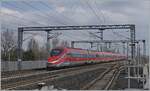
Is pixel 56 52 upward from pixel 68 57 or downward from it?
upward

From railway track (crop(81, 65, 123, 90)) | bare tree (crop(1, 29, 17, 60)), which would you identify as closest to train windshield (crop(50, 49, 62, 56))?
railway track (crop(81, 65, 123, 90))

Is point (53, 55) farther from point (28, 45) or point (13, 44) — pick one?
point (28, 45)

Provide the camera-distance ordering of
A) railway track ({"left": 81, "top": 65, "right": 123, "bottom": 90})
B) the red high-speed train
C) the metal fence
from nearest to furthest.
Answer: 1. railway track ({"left": 81, "top": 65, "right": 123, "bottom": 90})
2. the red high-speed train
3. the metal fence

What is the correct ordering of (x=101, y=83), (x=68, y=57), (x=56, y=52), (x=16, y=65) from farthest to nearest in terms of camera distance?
(x=16, y=65), (x=68, y=57), (x=56, y=52), (x=101, y=83)

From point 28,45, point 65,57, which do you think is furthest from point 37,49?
point 65,57

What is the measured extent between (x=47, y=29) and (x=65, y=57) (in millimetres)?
9940

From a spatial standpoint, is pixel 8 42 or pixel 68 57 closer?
pixel 68 57

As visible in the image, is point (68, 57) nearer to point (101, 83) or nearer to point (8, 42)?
point (101, 83)

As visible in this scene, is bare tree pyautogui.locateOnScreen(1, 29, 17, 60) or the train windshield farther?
bare tree pyautogui.locateOnScreen(1, 29, 17, 60)

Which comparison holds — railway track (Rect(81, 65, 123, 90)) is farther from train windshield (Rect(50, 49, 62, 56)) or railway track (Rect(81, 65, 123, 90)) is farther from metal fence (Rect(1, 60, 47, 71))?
metal fence (Rect(1, 60, 47, 71))

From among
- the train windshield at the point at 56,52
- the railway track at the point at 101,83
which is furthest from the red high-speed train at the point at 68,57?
the railway track at the point at 101,83

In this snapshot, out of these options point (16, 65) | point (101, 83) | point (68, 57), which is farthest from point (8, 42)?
point (101, 83)

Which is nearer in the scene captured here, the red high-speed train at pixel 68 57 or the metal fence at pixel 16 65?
the red high-speed train at pixel 68 57

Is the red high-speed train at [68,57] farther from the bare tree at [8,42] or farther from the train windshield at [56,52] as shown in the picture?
the bare tree at [8,42]
